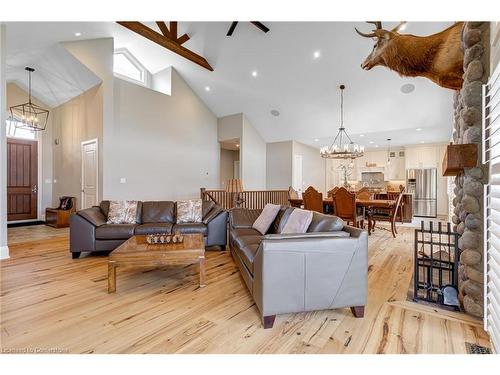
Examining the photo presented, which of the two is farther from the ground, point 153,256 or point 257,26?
point 257,26

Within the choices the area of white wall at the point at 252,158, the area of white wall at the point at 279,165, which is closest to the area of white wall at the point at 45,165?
the area of white wall at the point at 252,158

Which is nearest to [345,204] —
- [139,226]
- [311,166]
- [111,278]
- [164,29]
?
[139,226]

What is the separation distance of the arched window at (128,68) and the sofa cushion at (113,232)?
4172 mm

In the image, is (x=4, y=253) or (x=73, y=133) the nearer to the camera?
(x=4, y=253)

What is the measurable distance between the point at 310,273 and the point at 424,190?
8567 mm

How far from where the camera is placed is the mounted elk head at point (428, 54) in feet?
7.88

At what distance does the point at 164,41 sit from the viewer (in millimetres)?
5473

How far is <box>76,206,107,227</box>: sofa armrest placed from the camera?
148 inches

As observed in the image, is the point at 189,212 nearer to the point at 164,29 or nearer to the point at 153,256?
the point at 153,256

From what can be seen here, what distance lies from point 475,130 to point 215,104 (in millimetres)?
6992

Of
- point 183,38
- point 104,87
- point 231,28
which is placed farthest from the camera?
point 183,38

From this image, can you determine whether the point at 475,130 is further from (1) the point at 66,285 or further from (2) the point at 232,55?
(2) the point at 232,55
